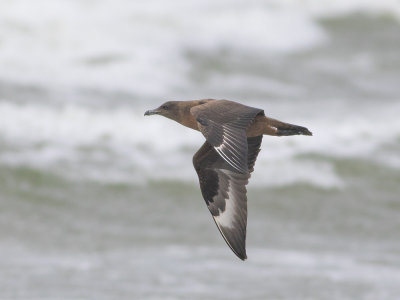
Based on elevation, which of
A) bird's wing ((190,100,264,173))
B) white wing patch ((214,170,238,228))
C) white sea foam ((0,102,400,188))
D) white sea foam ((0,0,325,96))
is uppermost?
white sea foam ((0,0,325,96))

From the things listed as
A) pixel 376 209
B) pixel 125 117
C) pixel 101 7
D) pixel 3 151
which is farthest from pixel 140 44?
pixel 376 209

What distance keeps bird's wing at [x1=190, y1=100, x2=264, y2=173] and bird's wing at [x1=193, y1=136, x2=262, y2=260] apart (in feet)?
1.51

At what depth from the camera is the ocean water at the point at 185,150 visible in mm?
9297

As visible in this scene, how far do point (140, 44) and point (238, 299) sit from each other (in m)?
6.72

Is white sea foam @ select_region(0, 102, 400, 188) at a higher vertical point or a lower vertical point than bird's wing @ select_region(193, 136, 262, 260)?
higher

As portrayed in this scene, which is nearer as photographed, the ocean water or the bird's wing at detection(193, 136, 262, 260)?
the bird's wing at detection(193, 136, 262, 260)

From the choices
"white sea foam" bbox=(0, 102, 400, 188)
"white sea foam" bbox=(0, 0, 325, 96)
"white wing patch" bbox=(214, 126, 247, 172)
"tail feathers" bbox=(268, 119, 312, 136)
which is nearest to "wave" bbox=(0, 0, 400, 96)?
"white sea foam" bbox=(0, 0, 325, 96)

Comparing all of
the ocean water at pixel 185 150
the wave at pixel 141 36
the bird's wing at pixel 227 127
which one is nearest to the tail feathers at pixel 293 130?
the bird's wing at pixel 227 127

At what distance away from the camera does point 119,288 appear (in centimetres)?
884

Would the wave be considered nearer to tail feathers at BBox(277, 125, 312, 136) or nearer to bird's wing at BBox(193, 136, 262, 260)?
bird's wing at BBox(193, 136, 262, 260)

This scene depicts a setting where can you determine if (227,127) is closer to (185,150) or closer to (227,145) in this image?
(227,145)

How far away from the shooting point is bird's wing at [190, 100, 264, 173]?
610 cm

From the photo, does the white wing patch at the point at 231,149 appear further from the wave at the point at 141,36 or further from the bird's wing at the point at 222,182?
the wave at the point at 141,36

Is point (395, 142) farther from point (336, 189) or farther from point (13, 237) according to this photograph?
point (13, 237)
